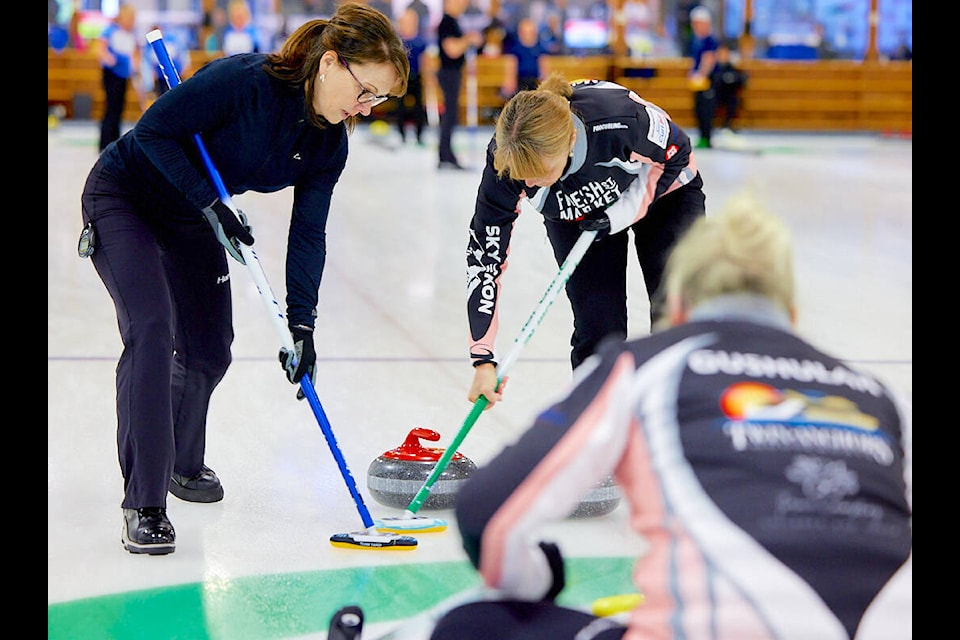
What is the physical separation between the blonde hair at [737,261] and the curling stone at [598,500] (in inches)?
63.1

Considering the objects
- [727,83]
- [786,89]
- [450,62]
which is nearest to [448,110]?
[450,62]

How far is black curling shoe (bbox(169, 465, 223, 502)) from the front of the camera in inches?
126

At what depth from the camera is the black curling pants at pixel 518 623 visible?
157cm

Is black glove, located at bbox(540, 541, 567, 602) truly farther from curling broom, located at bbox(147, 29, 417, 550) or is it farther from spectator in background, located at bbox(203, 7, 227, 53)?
spectator in background, located at bbox(203, 7, 227, 53)

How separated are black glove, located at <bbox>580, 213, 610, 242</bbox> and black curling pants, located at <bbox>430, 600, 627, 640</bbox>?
58.3 inches


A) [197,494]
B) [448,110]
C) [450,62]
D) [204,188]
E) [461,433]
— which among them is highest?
[450,62]

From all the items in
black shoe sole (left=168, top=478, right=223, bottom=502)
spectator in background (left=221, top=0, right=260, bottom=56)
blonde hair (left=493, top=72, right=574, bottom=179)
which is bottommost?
black shoe sole (left=168, top=478, right=223, bottom=502)

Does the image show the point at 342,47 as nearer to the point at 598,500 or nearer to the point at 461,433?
the point at 461,433

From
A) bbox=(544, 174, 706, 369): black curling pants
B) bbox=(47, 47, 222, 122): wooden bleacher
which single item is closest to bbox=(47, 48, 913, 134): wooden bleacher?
bbox=(47, 47, 222, 122): wooden bleacher

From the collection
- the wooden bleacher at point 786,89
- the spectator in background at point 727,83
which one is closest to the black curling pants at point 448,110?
the spectator in background at point 727,83

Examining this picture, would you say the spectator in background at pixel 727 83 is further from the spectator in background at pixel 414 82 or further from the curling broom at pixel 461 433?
the curling broom at pixel 461 433

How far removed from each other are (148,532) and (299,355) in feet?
1.65

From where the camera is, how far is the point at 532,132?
8.59ft
